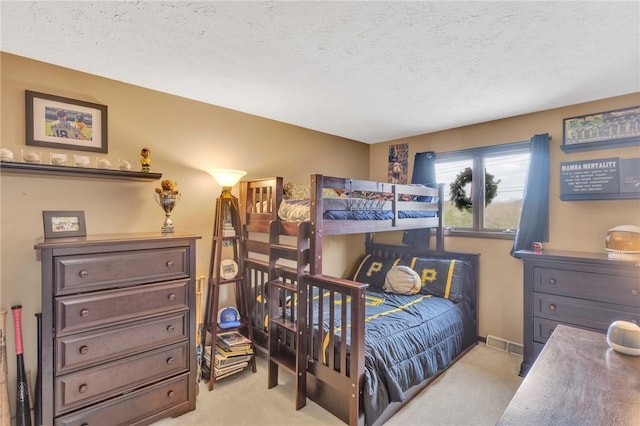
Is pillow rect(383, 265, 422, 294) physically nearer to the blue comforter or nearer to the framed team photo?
the blue comforter

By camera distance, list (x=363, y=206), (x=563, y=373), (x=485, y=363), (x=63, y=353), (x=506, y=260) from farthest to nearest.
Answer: (x=506, y=260)
(x=485, y=363)
(x=363, y=206)
(x=63, y=353)
(x=563, y=373)

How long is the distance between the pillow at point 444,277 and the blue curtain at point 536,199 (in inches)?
21.9

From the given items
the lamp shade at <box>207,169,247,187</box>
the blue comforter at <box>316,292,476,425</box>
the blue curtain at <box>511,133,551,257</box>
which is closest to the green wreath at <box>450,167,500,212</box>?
the blue curtain at <box>511,133,551,257</box>

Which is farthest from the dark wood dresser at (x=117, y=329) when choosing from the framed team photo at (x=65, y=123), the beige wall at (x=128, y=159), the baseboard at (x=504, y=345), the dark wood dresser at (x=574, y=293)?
the baseboard at (x=504, y=345)

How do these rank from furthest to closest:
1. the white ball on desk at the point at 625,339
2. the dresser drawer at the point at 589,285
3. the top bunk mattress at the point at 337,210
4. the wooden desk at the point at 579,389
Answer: the top bunk mattress at the point at 337,210
the dresser drawer at the point at 589,285
the white ball on desk at the point at 625,339
the wooden desk at the point at 579,389

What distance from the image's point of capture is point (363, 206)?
8.40 feet

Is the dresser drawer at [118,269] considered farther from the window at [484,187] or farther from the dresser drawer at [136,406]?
the window at [484,187]

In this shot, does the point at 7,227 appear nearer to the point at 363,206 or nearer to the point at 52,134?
the point at 52,134

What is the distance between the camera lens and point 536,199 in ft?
9.54

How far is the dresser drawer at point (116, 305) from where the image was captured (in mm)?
1700

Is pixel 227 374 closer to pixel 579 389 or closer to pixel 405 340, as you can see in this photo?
pixel 405 340

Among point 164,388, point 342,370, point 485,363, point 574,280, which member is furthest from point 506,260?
point 164,388

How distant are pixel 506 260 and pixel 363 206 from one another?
70.2 inches

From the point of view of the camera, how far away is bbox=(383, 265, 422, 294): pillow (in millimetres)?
3191
